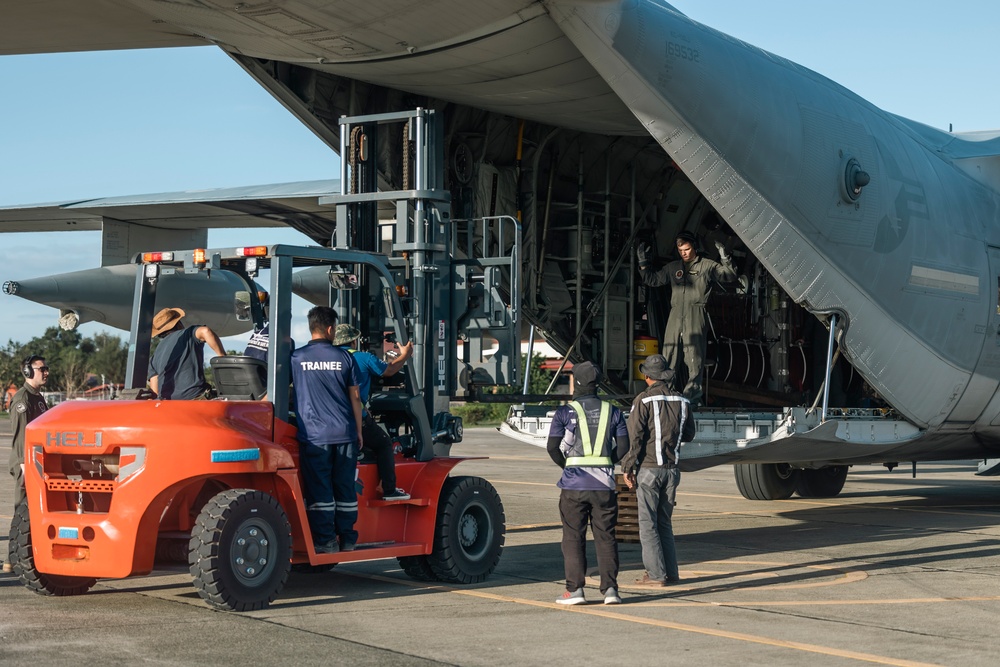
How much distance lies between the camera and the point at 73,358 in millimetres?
76812

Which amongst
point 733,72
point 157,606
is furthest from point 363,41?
point 157,606

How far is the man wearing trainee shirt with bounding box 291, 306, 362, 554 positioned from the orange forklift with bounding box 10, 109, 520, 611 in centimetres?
11

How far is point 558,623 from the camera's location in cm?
776

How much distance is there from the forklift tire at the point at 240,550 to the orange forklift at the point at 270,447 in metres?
0.01

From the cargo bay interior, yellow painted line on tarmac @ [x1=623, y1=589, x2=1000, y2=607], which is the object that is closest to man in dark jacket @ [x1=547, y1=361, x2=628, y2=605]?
yellow painted line on tarmac @ [x1=623, y1=589, x2=1000, y2=607]

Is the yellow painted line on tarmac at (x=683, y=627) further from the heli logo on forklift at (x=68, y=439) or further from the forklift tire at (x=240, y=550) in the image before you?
the heli logo on forklift at (x=68, y=439)

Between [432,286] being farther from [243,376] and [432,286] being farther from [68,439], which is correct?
[68,439]

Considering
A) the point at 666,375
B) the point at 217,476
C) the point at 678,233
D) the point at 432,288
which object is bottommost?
the point at 217,476

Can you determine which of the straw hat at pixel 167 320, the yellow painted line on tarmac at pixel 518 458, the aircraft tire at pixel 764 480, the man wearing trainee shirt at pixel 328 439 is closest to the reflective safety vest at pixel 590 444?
the man wearing trainee shirt at pixel 328 439

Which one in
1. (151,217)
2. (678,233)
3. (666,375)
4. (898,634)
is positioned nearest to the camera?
(898,634)

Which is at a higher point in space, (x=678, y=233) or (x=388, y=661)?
(x=678, y=233)

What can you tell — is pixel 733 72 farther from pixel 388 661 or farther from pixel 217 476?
pixel 388 661

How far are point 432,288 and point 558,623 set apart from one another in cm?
340

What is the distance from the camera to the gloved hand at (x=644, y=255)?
1369cm
